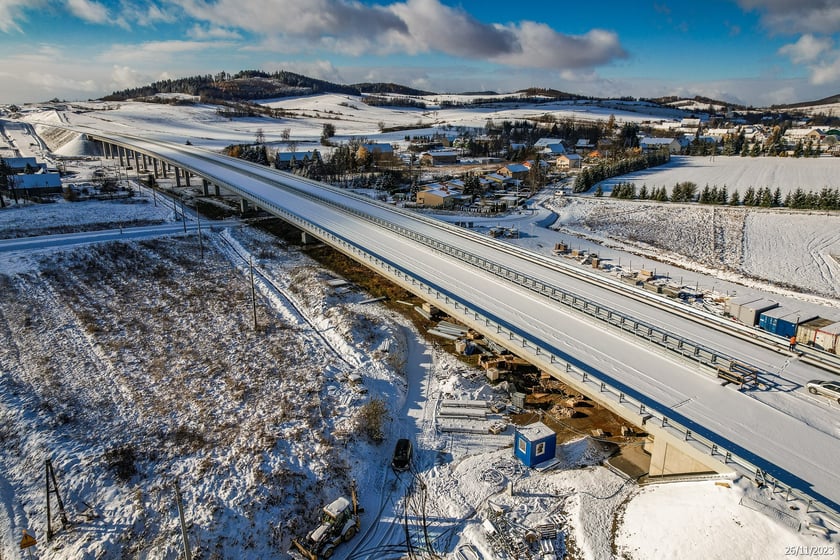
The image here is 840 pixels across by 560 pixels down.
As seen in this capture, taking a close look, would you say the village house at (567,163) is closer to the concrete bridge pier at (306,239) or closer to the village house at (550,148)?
the village house at (550,148)

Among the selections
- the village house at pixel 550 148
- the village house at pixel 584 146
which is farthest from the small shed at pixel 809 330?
the village house at pixel 584 146

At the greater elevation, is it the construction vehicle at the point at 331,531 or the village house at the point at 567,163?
the village house at the point at 567,163

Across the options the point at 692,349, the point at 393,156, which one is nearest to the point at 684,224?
the point at 692,349

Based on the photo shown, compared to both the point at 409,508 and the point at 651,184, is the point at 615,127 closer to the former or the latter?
the point at 651,184

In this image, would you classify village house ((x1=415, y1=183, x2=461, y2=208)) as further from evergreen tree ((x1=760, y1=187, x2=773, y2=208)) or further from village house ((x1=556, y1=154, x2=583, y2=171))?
village house ((x1=556, y1=154, x2=583, y2=171))

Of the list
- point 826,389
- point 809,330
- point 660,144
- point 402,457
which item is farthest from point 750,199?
point 660,144

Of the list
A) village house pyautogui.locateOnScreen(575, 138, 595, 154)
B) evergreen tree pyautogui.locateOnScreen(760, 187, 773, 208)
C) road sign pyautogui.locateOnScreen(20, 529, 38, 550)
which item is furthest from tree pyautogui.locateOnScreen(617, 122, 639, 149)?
road sign pyautogui.locateOnScreen(20, 529, 38, 550)
